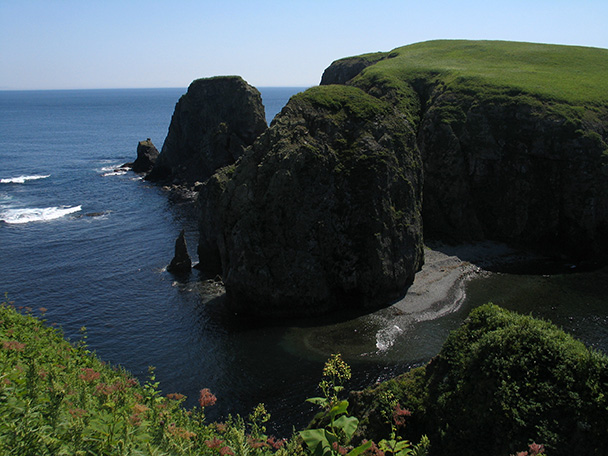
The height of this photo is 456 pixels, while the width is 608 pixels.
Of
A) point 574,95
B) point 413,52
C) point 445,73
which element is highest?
point 413,52

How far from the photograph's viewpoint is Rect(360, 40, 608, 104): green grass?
69.0m

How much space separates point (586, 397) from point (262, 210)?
33.7 m

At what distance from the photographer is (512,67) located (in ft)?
271

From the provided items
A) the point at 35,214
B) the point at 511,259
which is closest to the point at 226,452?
the point at 511,259

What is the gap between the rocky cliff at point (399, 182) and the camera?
4509cm

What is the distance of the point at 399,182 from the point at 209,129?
60.6 meters

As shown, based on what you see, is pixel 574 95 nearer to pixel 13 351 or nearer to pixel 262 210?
pixel 262 210

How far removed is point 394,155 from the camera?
169ft

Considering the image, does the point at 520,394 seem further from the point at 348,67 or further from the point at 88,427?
the point at 348,67

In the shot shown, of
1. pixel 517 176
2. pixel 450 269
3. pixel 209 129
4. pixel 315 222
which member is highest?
pixel 209 129

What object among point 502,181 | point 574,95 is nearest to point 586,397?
point 502,181

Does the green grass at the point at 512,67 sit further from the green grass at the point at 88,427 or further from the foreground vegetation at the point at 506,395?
the green grass at the point at 88,427

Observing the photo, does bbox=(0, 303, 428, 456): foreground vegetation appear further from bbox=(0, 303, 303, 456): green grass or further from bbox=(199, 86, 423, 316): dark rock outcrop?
bbox=(199, 86, 423, 316): dark rock outcrop

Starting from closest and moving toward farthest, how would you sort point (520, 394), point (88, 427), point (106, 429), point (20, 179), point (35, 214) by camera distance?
1. point (88, 427)
2. point (106, 429)
3. point (520, 394)
4. point (35, 214)
5. point (20, 179)
